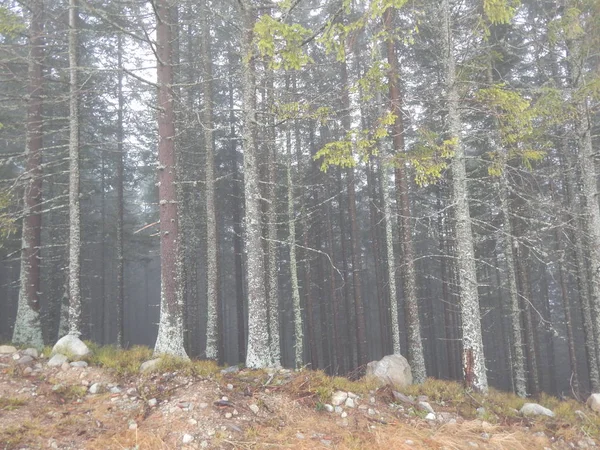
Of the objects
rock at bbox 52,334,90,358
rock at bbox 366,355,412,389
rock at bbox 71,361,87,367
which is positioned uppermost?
rock at bbox 52,334,90,358

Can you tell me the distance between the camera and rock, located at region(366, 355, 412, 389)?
801 centimetres

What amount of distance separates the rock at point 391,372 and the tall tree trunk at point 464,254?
1428 millimetres

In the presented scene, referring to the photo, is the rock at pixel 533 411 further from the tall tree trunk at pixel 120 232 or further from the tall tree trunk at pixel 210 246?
the tall tree trunk at pixel 120 232

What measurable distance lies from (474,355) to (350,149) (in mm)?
5764

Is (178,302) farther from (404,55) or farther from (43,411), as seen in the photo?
(404,55)

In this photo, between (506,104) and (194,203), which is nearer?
(506,104)

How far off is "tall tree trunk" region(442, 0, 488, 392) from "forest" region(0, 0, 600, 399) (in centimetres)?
5

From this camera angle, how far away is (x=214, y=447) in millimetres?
4656

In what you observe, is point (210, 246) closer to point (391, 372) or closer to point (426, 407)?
point (391, 372)

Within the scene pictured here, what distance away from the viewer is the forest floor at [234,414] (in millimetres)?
4891

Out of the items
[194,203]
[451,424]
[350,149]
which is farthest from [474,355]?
[194,203]

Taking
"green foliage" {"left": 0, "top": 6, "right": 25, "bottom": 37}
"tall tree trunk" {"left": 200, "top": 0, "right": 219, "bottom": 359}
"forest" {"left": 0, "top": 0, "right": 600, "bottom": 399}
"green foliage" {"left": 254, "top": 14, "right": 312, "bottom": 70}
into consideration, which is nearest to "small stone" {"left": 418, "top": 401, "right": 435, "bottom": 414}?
"forest" {"left": 0, "top": 0, "right": 600, "bottom": 399}

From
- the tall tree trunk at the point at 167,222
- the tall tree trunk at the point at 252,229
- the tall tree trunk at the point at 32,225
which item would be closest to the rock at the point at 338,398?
the tall tree trunk at the point at 252,229

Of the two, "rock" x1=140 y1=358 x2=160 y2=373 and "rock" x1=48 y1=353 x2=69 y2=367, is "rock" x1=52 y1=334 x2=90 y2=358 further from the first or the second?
"rock" x1=140 y1=358 x2=160 y2=373
